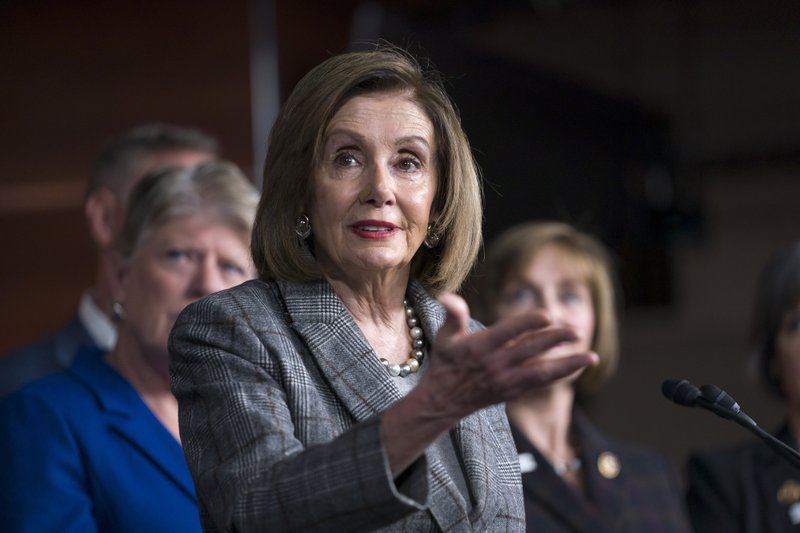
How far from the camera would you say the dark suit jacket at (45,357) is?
3211 mm

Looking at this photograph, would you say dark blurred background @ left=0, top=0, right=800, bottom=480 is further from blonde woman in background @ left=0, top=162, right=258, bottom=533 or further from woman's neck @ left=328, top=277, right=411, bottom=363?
woman's neck @ left=328, top=277, right=411, bottom=363

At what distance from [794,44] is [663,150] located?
175 centimetres

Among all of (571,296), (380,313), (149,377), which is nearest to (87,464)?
(149,377)

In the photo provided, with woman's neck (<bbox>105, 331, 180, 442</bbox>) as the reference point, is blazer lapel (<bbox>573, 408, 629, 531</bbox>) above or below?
below

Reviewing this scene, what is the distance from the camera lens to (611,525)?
2857 millimetres

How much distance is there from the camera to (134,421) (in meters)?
2.28

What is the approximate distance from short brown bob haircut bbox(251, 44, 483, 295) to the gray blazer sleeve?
0.07m

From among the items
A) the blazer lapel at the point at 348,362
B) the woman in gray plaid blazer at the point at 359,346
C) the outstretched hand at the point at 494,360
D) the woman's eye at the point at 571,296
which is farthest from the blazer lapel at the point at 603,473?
the outstretched hand at the point at 494,360

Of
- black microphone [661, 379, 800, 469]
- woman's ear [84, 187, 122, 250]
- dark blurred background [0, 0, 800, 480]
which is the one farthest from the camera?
dark blurred background [0, 0, 800, 480]

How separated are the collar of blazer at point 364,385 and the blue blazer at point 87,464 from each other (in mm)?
728

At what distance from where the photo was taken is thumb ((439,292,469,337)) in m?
1.22

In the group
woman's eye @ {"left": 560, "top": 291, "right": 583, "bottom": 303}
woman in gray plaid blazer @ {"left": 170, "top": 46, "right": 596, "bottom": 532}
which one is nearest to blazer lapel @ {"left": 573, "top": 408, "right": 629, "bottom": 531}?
woman's eye @ {"left": 560, "top": 291, "right": 583, "bottom": 303}

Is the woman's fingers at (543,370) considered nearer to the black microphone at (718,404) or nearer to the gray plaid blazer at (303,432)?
the gray plaid blazer at (303,432)

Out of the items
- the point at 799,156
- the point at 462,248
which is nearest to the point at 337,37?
the point at 799,156
